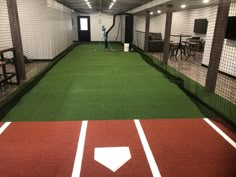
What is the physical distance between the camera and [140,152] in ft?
8.24

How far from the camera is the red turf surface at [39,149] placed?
2.18 meters

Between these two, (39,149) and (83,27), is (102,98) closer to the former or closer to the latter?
(39,149)

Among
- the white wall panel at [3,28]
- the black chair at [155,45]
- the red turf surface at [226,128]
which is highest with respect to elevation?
the white wall panel at [3,28]

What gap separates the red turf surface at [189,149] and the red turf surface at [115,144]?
0.62 ft

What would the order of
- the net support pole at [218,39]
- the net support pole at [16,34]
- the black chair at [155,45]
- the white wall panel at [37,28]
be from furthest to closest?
the black chair at [155,45] → the white wall panel at [37,28] → the net support pole at [16,34] → the net support pole at [218,39]

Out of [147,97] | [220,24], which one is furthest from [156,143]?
[220,24]

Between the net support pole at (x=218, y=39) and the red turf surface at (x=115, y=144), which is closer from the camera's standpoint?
the red turf surface at (x=115, y=144)

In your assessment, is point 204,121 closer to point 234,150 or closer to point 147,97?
point 234,150

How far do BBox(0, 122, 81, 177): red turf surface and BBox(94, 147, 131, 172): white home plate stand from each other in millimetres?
316

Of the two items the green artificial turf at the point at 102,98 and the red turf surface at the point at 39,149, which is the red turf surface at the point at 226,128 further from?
the red turf surface at the point at 39,149

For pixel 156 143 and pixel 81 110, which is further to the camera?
pixel 81 110

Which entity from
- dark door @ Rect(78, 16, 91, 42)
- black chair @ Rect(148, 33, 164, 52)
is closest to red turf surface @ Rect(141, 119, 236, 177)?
black chair @ Rect(148, 33, 164, 52)

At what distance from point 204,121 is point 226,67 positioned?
11.9ft

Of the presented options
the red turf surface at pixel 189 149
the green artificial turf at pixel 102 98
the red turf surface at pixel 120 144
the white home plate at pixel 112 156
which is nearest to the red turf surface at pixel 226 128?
the red turf surface at pixel 120 144
